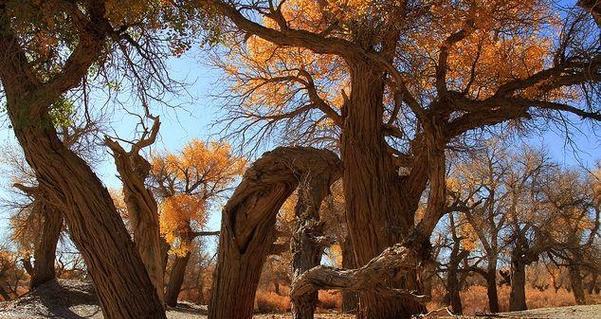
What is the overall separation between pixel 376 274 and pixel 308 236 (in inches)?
66.6

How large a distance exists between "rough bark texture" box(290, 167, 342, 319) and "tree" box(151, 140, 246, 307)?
18654 mm

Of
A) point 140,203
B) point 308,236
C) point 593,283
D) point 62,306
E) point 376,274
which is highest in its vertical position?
point 593,283

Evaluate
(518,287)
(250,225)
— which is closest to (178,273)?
(518,287)

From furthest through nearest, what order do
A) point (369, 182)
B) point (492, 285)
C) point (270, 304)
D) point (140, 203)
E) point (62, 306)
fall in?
point (270, 304)
point (492, 285)
point (62, 306)
point (369, 182)
point (140, 203)

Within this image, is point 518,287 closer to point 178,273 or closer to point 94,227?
point 178,273

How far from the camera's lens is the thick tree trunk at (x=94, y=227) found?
6.32m

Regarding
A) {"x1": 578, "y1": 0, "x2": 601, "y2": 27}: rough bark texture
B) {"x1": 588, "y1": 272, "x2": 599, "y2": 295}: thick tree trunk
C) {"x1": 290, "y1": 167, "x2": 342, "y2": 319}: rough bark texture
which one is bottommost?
{"x1": 290, "y1": 167, "x2": 342, "y2": 319}: rough bark texture

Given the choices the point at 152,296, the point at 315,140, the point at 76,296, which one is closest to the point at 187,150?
the point at 76,296

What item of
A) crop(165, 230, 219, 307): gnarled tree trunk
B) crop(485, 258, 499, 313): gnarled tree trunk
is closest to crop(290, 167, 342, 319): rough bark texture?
crop(485, 258, 499, 313): gnarled tree trunk

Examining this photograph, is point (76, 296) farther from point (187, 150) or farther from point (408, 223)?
point (408, 223)

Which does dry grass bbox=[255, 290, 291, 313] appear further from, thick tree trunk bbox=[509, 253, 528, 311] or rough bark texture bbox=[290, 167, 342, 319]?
rough bark texture bbox=[290, 167, 342, 319]

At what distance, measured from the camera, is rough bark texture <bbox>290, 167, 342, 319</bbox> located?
580 centimetres

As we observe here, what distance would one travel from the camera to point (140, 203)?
888 centimetres

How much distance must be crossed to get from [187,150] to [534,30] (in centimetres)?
2097
